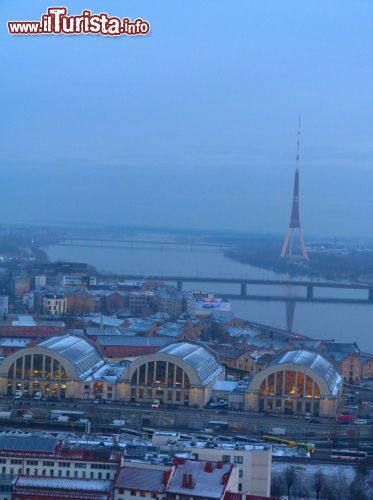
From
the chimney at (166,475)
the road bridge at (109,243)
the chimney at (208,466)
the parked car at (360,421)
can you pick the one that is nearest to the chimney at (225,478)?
the chimney at (208,466)

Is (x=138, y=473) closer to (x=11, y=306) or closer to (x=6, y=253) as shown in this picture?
(x=11, y=306)

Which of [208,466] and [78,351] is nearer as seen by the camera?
[208,466]

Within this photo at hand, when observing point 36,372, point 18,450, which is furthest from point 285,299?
point 18,450

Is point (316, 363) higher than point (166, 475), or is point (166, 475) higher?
point (316, 363)

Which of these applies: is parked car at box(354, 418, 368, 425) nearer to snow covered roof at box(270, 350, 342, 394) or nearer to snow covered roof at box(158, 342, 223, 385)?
snow covered roof at box(270, 350, 342, 394)

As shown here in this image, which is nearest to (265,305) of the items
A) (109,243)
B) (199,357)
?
(199,357)

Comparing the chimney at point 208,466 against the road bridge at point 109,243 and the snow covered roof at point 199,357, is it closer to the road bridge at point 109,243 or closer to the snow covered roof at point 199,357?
the snow covered roof at point 199,357

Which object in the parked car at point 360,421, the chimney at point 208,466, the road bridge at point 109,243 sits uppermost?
the road bridge at point 109,243

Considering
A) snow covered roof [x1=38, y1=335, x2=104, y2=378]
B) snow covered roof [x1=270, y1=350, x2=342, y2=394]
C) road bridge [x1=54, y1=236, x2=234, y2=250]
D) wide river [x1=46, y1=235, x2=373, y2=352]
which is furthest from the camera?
road bridge [x1=54, y1=236, x2=234, y2=250]

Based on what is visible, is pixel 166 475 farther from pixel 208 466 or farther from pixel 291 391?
pixel 291 391

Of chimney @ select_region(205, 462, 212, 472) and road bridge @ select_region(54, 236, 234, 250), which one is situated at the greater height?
road bridge @ select_region(54, 236, 234, 250)

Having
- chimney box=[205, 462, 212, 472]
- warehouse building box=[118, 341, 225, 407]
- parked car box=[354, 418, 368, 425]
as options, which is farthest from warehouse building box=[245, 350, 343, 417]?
chimney box=[205, 462, 212, 472]
